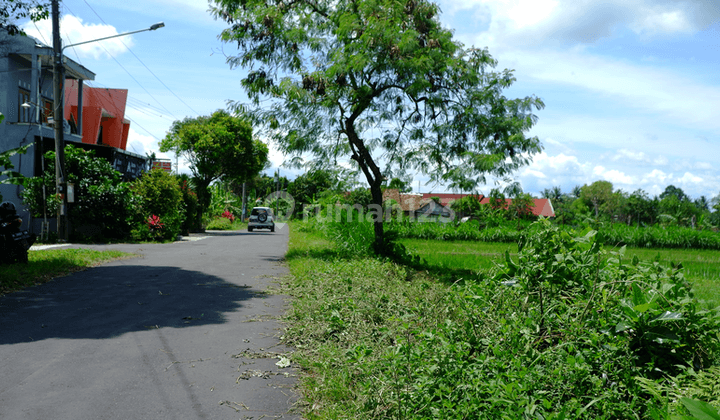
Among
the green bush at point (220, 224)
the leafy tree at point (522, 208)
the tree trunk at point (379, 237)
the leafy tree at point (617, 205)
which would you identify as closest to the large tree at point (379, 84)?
the tree trunk at point (379, 237)

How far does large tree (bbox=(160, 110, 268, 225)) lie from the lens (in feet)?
113

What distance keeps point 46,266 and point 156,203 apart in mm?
12599

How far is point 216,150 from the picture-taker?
112ft

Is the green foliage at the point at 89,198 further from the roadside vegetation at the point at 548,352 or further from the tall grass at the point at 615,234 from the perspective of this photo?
the roadside vegetation at the point at 548,352

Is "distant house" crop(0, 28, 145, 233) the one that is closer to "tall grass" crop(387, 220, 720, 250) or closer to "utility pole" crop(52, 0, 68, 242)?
"utility pole" crop(52, 0, 68, 242)

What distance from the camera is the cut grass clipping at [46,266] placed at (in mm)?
8750

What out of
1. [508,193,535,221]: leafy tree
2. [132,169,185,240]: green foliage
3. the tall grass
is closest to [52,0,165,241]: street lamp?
[132,169,185,240]: green foliage

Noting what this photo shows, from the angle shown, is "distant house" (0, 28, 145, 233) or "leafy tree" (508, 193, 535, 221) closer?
"distant house" (0, 28, 145, 233)

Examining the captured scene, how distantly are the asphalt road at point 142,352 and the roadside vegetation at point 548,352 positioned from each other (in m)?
0.58

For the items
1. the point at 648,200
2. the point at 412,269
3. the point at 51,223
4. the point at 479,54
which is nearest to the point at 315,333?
the point at 412,269

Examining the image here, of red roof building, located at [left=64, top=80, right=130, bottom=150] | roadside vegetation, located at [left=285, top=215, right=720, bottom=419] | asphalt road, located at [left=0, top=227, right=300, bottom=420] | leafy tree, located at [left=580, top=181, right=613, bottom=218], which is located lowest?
asphalt road, located at [left=0, top=227, right=300, bottom=420]

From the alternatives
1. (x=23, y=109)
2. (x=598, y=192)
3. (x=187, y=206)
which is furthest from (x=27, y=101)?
(x=598, y=192)

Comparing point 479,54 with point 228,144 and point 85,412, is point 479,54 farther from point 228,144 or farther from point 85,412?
point 228,144

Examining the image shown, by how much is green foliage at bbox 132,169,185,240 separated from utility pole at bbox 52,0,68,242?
3358 millimetres
